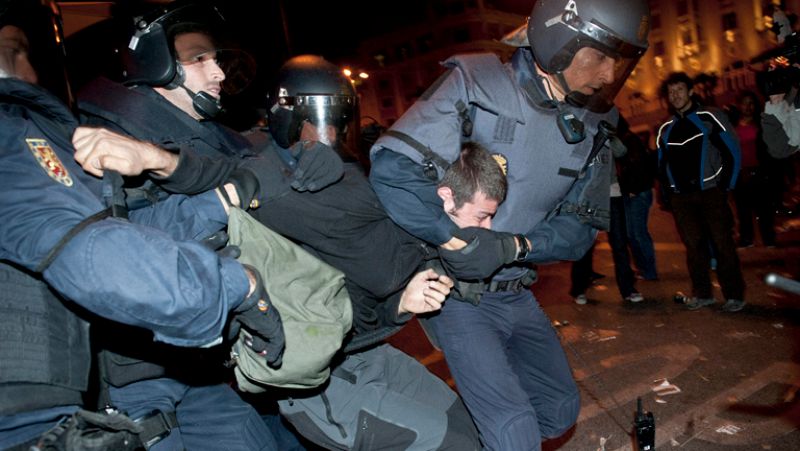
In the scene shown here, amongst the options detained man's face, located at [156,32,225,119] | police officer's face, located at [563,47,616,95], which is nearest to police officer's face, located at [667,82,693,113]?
police officer's face, located at [563,47,616,95]

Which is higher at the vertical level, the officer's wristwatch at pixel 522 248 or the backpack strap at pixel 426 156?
the backpack strap at pixel 426 156

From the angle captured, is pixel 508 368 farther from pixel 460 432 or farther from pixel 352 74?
pixel 352 74

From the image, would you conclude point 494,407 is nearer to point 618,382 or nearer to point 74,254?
point 74,254

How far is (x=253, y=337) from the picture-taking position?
1.85m

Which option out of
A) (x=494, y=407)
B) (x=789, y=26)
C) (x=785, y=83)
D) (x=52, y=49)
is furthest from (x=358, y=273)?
(x=789, y=26)

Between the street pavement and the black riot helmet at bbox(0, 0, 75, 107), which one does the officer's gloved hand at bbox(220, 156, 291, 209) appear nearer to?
the black riot helmet at bbox(0, 0, 75, 107)

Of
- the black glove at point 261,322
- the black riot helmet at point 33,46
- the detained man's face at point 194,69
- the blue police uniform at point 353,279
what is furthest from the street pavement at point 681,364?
the black riot helmet at point 33,46

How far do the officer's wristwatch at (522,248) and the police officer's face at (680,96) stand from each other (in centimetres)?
358

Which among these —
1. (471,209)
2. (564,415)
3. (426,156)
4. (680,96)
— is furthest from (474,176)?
(680,96)

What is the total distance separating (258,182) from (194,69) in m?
0.99

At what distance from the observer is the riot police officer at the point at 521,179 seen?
241 cm

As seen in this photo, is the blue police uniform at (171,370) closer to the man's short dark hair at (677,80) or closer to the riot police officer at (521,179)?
the riot police officer at (521,179)

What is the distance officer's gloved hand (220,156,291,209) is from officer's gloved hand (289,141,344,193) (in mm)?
61

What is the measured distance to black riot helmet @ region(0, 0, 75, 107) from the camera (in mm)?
1631
